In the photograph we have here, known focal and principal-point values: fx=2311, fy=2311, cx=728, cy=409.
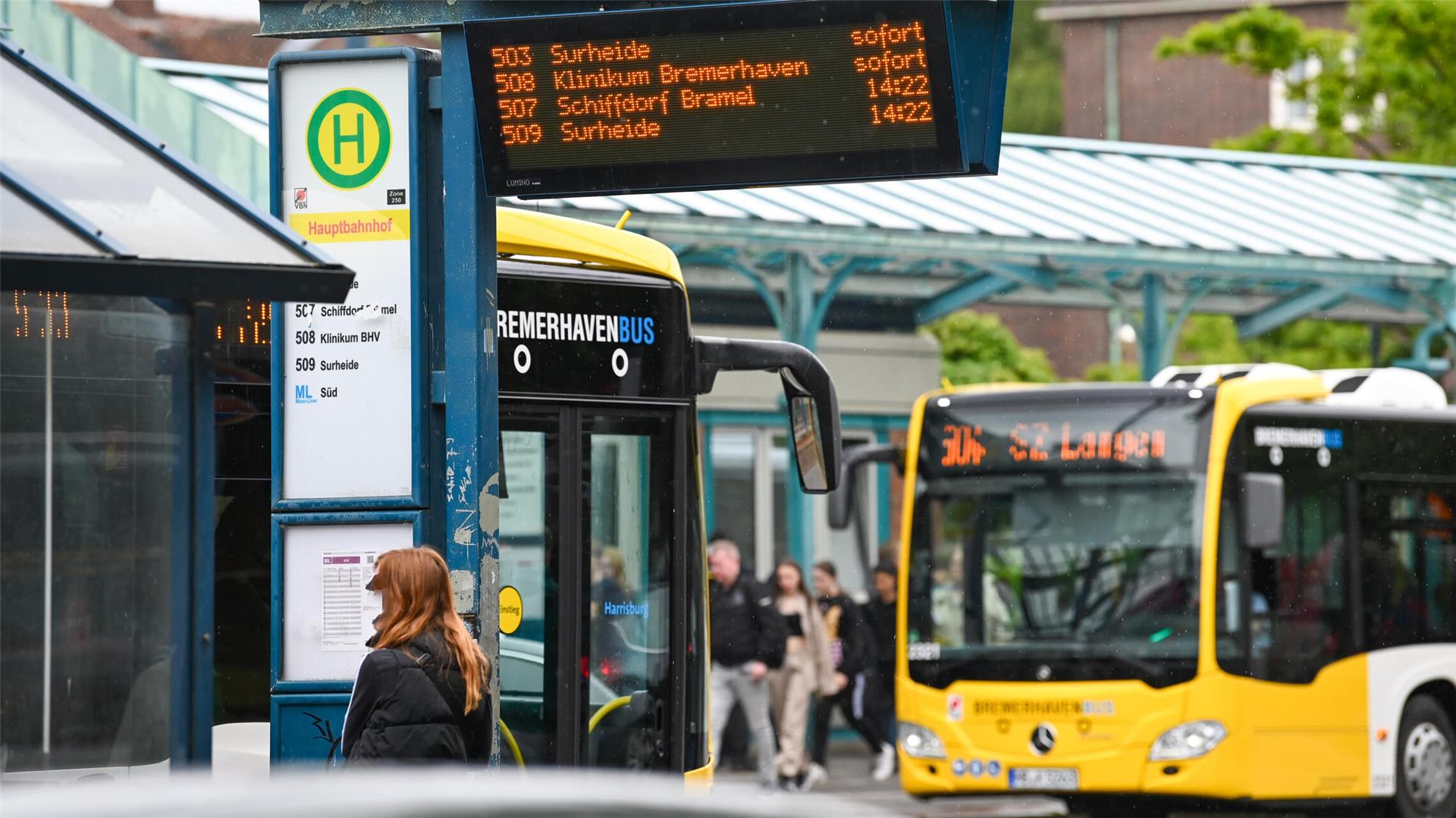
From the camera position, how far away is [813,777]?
1711cm

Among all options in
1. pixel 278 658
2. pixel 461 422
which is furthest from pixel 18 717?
pixel 461 422

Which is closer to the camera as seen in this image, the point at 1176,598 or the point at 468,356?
the point at 468,356

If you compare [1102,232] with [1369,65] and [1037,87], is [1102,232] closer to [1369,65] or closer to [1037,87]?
[1369,65]

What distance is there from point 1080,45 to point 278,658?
4617 centimetres

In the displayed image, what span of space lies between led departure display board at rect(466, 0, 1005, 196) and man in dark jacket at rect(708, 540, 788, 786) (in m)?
9.73

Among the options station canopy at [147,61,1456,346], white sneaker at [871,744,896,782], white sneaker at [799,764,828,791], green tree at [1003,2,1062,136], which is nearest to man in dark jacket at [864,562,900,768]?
white sneaker at [871,744,896,782]

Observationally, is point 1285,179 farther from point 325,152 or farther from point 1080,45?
point 1080,45

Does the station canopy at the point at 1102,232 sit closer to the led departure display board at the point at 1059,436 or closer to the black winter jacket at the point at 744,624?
the black winter jacket at the point at 744,624

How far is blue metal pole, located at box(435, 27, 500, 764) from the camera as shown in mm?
6418

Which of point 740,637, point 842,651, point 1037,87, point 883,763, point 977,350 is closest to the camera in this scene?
point 740,637

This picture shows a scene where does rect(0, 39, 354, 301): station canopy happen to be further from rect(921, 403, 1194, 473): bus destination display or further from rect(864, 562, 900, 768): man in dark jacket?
rect(864, 562, 900, 768): man in dark jacket

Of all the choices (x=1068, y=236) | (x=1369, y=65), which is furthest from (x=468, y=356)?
(x=1369, y=65)

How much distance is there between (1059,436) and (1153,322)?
23.0 ft

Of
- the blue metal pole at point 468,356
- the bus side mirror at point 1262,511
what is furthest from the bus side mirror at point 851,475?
the blue metal pole at point 468,356
